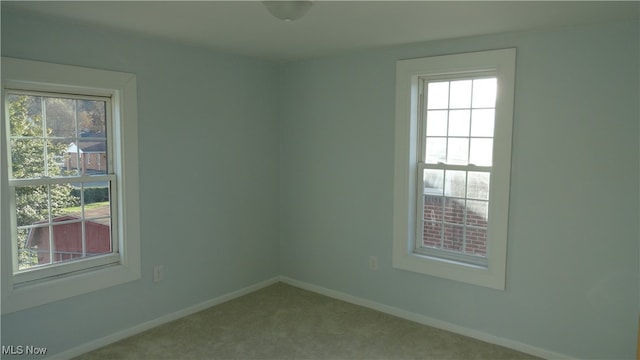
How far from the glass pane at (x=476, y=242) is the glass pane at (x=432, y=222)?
0.25 metres

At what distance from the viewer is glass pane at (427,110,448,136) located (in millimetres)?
3621

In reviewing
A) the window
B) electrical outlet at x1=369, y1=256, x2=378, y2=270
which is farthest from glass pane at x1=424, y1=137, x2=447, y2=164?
electrical outlet at x1=369, y1=256, x2=378, y2=270

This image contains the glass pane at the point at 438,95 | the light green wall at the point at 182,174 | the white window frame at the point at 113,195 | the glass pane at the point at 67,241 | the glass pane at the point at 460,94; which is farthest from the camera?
the glass pane at the point at 438,95

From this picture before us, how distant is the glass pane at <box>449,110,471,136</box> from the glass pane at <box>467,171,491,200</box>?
34 centimetres

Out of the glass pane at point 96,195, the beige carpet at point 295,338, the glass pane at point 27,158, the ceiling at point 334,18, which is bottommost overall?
the beige carpet at point 295,338

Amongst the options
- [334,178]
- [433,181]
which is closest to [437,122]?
[433,181]

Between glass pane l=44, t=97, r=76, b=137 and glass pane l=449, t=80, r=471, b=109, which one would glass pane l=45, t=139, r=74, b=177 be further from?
glass pane l=449, t=80, r=471, b=109

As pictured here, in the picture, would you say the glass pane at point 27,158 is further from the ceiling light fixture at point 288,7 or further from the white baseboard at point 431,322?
the white baseboard at point 431,322

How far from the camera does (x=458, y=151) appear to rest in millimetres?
3564

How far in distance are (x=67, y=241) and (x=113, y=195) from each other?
0.44m

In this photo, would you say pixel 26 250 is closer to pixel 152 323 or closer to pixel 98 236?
pixel 98 236

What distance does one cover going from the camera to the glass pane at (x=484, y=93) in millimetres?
3371

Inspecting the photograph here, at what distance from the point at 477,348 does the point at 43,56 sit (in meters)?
3.62

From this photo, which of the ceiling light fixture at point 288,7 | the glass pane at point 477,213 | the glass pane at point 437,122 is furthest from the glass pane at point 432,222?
the ceiling light fixture at point 288,7
